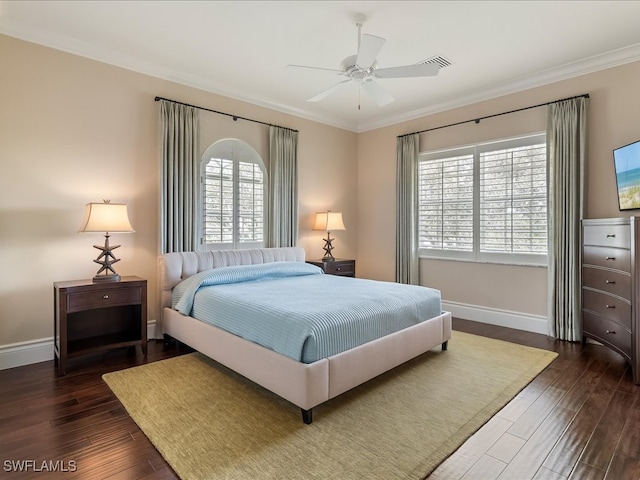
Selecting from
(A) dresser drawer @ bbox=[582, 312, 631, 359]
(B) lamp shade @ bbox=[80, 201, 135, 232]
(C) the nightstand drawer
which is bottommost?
(A) dresser drawer @ bbox=[582, 312, 631, 359]

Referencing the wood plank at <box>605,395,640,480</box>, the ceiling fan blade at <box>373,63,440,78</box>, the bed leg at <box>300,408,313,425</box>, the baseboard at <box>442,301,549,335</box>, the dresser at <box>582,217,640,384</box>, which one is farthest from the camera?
the baseboard at <box>442,301,549,335</box>

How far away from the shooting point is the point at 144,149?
13.2 feet

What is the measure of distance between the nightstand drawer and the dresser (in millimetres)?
3018

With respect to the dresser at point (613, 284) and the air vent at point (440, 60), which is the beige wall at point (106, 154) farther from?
the air vent at point (440, 60)

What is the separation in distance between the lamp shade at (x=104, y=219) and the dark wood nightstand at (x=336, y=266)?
2735mm

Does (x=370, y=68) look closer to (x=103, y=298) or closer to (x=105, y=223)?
(x=105, y=223)

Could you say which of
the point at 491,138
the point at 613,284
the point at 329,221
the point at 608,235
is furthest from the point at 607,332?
the point at 329,221

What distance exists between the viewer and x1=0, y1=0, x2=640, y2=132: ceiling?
9.75ft

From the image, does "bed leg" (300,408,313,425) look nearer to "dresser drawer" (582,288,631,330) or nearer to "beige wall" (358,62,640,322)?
"dresser drawer" (582,288,631,330)

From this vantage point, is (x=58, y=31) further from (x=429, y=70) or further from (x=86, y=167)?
(x=429, y=70)

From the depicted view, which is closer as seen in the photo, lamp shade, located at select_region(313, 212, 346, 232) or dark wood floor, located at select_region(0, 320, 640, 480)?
dark wood floor, located at select_region(0, 320, 640, 480)

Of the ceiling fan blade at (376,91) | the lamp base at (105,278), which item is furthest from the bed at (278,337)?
the ceiling fan blade at (376,91)

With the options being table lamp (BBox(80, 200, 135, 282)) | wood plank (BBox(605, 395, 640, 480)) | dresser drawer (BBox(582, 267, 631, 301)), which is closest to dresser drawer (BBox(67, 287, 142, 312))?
table lamp (BBox(80, 200, 135, 282))

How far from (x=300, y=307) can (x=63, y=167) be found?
284cm
